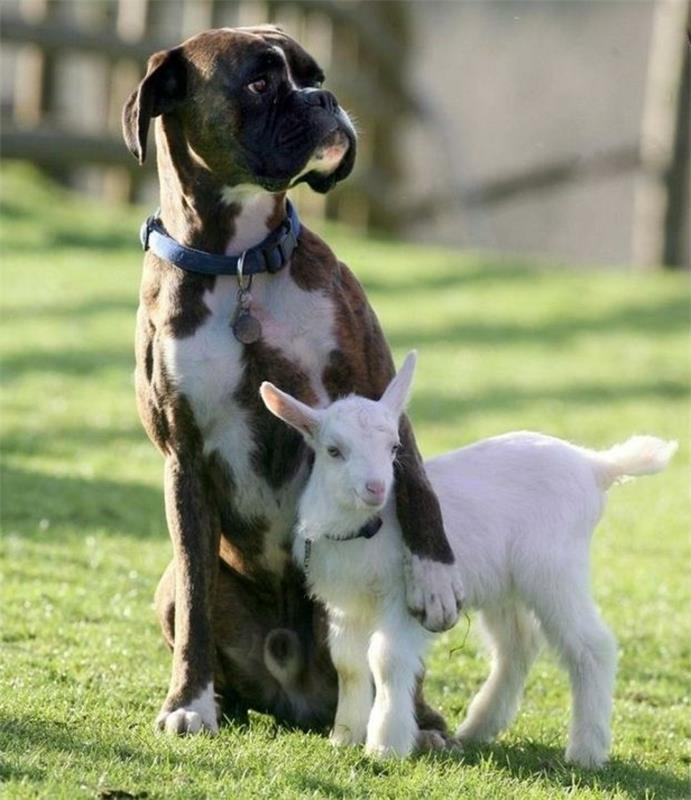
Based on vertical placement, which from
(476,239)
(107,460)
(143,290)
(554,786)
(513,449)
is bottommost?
(476,239)

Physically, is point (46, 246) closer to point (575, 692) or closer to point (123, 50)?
point (123, 50)

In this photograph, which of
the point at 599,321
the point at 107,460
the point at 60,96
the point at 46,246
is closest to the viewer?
the point at 107,460

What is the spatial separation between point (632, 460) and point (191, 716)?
1.46 meters

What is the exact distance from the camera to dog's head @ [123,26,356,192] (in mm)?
5375

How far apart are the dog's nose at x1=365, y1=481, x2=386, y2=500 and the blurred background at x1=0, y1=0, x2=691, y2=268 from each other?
28.8 ft

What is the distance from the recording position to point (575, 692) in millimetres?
5391

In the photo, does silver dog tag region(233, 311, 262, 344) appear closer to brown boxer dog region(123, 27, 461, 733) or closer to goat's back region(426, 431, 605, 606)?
brown boxer dog region(123, 27, 461, 733)

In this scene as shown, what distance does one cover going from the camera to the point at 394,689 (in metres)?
5.11

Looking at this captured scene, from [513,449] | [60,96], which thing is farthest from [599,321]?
[513,449]

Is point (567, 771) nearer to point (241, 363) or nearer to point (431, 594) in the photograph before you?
point (431, 594)

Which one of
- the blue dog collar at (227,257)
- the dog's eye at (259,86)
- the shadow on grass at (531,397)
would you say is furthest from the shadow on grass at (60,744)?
the shadow on grass at (531,397)

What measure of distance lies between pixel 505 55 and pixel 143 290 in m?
21.8

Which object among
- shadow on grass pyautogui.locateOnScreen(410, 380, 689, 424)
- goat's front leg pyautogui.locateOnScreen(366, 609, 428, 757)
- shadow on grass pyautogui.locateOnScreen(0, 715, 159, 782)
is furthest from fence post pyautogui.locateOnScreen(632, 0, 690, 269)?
shadow on grass pyautogui.locateOnScreen(0, 715, 159, 782)

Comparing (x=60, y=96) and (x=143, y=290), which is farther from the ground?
(x=143, y=290)
